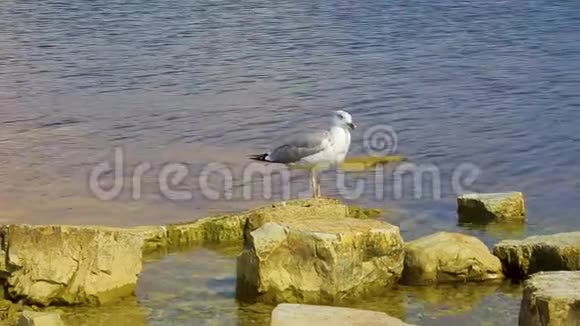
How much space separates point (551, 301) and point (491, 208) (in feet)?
12.5

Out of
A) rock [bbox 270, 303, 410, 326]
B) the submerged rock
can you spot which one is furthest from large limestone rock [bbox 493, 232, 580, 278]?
the submerged rock

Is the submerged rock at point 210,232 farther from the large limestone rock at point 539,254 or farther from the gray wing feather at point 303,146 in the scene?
the large limestone rock at point 539,254

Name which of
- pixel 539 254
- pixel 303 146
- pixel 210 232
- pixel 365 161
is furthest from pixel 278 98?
pixel 539 254

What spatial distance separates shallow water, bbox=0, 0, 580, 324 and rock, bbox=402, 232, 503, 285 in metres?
0.29

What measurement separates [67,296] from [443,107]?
9.31 meters

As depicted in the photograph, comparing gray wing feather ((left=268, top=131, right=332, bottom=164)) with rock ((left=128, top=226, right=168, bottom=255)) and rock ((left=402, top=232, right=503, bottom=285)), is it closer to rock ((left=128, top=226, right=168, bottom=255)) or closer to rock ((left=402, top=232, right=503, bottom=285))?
rock ((left=128, top=226, right=168, bottom=255))

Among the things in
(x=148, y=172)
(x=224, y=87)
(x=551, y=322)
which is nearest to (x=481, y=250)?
(x=551, y=322)

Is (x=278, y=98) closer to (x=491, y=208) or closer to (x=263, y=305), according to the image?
(x=491, y=208)

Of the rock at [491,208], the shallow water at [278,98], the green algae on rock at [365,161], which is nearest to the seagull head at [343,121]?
the shallow water at [278,98]

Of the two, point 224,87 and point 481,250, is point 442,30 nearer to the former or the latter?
point 224,87

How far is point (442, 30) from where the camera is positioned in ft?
76.0

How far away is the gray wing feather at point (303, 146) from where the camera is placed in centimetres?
978

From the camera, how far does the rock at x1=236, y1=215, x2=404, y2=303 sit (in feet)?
25.1

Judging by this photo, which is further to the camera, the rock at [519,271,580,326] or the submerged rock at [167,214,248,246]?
the submerged rock at [167,214,248,246]
